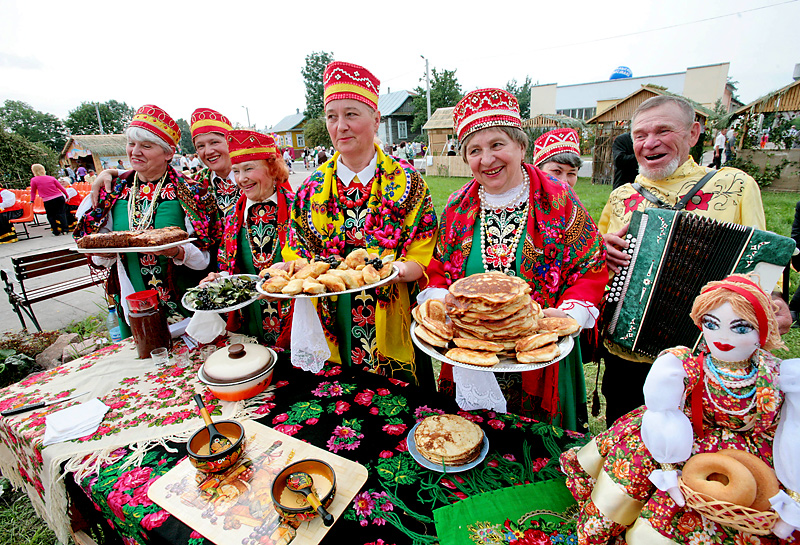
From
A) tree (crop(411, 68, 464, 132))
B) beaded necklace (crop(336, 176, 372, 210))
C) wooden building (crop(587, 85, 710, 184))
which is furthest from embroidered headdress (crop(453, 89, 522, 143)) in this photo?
tree (crop(411, 68, 464, 132))

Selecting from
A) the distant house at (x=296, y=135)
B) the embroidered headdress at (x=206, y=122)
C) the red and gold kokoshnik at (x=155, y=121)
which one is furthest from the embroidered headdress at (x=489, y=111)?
the distant house at (x=296, y=135)

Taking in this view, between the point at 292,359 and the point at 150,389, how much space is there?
964 mm

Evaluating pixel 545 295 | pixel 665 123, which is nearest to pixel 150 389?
pixel 545 295

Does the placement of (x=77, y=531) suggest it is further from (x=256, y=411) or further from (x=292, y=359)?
(x=292, y=359)

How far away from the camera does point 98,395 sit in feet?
8.12

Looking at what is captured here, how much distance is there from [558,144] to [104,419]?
476 cm

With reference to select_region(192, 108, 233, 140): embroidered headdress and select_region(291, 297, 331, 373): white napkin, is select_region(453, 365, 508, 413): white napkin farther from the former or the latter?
select_region(192, 108, 233, 140): embroidered headdress

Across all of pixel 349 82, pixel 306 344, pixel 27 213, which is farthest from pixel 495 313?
pixel 27 213

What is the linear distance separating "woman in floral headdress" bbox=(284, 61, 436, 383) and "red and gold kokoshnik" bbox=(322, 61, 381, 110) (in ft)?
Result: 0.04

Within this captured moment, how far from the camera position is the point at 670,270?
229cm

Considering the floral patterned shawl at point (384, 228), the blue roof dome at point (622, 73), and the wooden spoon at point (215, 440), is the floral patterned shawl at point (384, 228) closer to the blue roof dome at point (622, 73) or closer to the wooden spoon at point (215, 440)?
the wooden spoon at point (215, 440)

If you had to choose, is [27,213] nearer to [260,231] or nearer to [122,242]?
[122,242]

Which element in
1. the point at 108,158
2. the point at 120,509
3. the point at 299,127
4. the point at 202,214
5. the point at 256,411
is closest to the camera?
the point at 120,509

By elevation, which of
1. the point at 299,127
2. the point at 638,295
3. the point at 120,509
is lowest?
the point at 120,509
